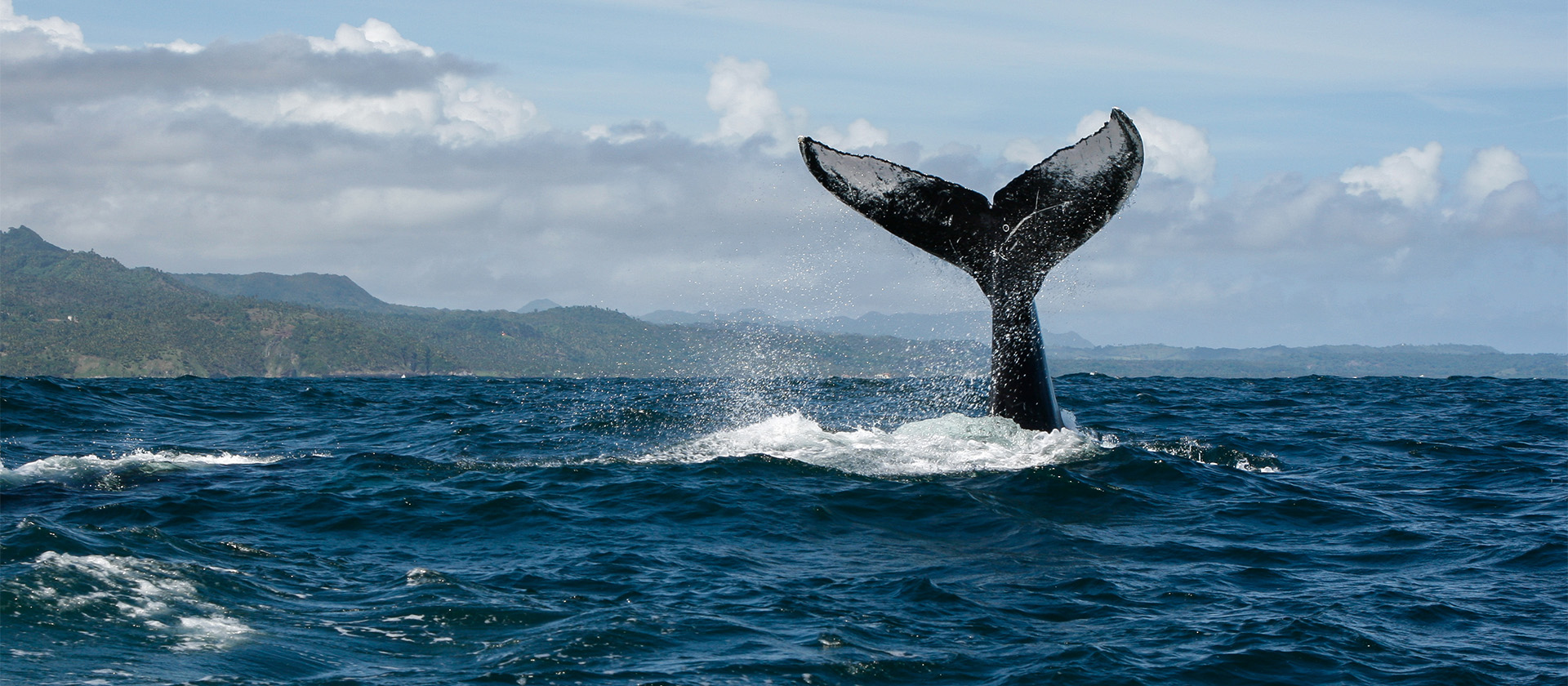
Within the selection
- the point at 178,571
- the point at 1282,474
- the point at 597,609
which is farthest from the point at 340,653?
the point at 1282,474

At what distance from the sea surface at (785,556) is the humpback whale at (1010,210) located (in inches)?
71.8

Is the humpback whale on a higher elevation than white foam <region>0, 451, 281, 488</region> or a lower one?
higher

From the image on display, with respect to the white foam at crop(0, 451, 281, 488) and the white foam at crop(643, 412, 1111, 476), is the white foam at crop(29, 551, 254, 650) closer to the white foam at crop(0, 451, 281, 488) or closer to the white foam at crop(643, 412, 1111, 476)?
the white foam at crop(0, 451, 281, 488)

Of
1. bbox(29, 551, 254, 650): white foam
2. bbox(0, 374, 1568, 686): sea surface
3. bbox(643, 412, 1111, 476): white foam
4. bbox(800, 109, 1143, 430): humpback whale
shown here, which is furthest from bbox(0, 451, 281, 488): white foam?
bbox(800, 109, 1143, 430): humpback whale

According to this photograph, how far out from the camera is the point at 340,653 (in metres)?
7.15

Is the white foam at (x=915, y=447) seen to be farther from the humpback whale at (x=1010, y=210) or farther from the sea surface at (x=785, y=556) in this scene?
the humpback whale at (x=1010, y=210)

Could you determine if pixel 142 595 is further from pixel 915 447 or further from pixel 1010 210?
pixel 915 447

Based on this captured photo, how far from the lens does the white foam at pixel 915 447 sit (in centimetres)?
1355

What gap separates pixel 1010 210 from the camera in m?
12.4

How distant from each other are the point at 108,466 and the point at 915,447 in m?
9.31

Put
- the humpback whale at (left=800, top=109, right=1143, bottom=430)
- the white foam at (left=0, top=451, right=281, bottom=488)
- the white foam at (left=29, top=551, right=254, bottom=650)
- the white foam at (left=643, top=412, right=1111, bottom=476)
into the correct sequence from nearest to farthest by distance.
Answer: the white foam at (left=29, top=551, right=254, bottom=650) < the humpback whale at (left=800, top=109, right=1143, bottom=430) < the white foam at (left=0, top=451, right=281, bottom=488) < the white foam at (left=643, top=412, right=1111, bottom=476)

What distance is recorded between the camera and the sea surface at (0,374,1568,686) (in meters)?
7.18

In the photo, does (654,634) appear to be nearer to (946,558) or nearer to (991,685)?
(991,685)

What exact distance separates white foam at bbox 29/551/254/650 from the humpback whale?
20.6 feet
